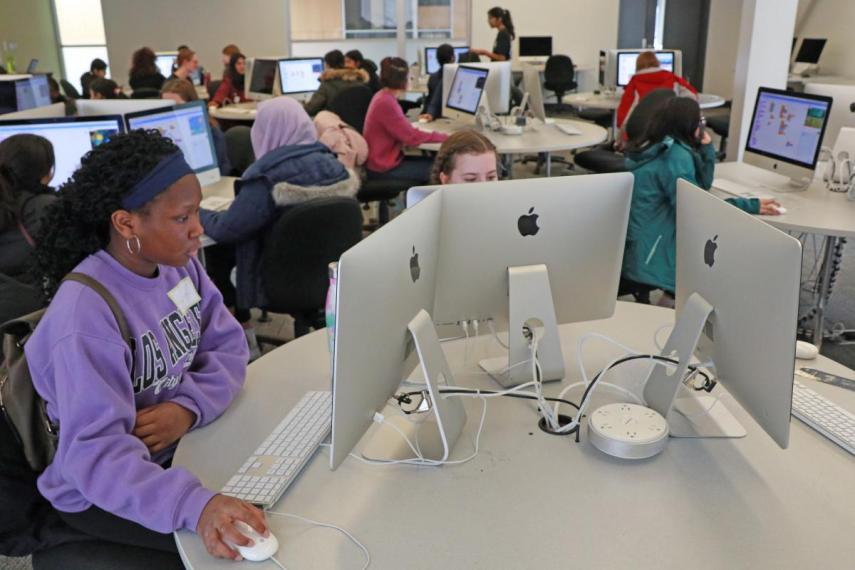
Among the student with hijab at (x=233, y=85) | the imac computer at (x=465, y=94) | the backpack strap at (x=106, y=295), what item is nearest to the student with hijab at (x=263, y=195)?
the backpack strap at (x=106, y=295)

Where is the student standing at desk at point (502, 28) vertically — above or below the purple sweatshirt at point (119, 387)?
above

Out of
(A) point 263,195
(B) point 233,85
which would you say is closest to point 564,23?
(B) point 233,85

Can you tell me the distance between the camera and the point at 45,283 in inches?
53.0

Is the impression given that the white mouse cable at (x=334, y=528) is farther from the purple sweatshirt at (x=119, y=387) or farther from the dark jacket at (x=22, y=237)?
the dark jacket at (x=22, y=237)

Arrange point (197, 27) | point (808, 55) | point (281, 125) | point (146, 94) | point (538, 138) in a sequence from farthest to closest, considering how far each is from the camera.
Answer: point (197, 27) → point (808, 55) → point (146, 94) → point (538, 138) → point (281, 125)

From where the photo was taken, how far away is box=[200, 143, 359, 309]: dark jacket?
2.58 metres

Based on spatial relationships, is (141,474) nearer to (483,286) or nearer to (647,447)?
(483,286)

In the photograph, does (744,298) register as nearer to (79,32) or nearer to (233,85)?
(233,85)

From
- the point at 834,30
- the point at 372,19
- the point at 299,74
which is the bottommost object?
the point at 299,74

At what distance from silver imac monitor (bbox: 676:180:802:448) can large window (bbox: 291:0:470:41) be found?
940 cm

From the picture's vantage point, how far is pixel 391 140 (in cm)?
461

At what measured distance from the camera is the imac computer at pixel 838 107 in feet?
10.5

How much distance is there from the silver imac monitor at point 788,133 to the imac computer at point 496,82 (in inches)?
85.4

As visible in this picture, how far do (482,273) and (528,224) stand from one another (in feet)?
0.42
